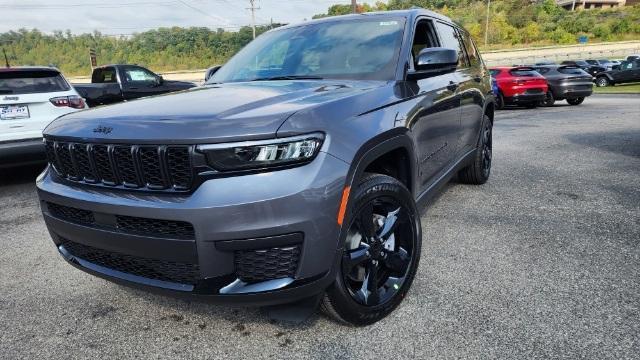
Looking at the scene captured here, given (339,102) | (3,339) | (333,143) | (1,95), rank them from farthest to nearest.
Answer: (1,95) < (3,339) < (339,102) < (333,143)

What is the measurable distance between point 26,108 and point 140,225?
14.7ft

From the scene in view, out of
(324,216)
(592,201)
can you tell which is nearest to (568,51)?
(592,201)

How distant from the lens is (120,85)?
10.3 metres

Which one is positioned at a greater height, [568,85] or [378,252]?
[568,85]

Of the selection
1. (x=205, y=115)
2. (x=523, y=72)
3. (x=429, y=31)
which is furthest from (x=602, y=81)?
(x=205, y=115)

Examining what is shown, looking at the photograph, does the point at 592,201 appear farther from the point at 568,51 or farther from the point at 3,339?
the point at 568,51

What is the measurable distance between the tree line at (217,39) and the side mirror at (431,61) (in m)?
66.3

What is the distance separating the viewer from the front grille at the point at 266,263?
6.34 feet

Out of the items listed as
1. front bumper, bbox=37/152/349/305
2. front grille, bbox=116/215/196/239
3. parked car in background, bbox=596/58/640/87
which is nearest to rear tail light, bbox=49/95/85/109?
front bumper, bbox=37/152/349/305

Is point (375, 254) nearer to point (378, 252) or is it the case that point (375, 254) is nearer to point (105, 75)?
point (378, 252)

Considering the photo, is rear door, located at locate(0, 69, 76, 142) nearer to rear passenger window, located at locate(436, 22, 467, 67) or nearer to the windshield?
the windshield

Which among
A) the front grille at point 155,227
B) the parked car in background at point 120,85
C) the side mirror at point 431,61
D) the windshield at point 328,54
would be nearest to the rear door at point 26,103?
the windshield at point 328,54

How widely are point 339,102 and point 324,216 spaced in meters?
0.61

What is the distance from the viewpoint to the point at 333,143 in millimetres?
2055
